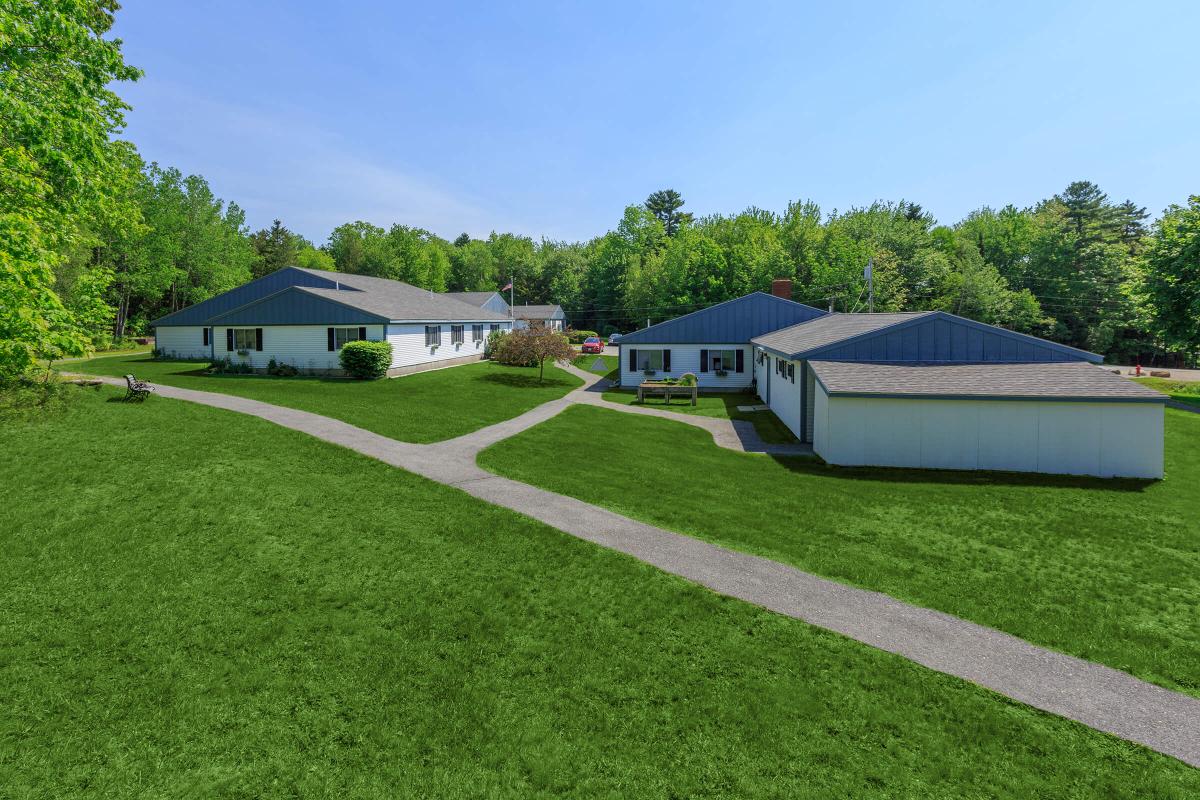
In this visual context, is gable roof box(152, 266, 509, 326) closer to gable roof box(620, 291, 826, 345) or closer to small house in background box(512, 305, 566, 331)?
gable roof box(620, 291, 826, 345)

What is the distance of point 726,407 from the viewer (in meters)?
31.1

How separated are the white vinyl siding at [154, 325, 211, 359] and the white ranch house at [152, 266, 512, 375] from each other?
58 mm

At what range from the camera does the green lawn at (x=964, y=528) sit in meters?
8.88

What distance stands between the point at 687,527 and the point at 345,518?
7.09m

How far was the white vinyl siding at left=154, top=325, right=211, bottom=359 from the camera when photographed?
41156 millimetres

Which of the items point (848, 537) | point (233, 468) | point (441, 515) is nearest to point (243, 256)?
point (233, 468)

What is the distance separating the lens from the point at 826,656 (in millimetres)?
7762

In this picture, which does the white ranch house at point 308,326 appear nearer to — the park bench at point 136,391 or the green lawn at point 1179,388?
the park bench at point 136,391

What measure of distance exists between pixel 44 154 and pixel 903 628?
20527 millimetres

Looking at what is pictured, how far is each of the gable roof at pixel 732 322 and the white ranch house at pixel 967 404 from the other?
1312 cm

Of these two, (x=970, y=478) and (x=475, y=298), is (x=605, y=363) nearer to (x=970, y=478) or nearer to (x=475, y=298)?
(x=475, y=298)

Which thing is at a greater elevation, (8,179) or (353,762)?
(8,179)

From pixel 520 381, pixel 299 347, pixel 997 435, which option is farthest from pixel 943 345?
pixel 299 347

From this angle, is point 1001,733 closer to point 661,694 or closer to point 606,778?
point 661,694
